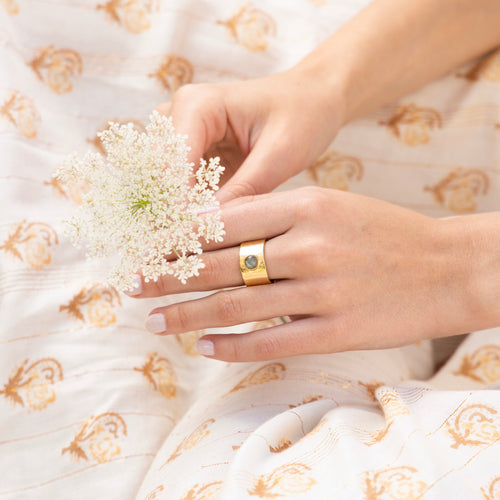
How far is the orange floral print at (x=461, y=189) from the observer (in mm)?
1081

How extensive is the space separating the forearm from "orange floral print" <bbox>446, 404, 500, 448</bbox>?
22.9 inches

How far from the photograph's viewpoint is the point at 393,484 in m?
0.54

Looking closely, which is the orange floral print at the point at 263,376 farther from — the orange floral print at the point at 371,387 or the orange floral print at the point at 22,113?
the orange floral print at the point at 22,113

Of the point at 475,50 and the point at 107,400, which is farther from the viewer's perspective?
the point at 475,50

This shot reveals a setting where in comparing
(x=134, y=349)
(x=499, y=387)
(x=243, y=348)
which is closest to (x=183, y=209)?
(x=243, y=348)

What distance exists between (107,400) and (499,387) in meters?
0.55

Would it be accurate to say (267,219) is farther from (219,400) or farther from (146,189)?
(219,400)

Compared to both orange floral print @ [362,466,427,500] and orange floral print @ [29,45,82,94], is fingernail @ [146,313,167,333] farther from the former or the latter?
orange floral print @ [29,45,82,94]

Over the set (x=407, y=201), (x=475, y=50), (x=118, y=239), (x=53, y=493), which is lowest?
(x=53, y=493)

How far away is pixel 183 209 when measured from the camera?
2.02ft

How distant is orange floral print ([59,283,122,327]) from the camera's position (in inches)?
33.0

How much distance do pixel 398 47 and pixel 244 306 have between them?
0.64 meters

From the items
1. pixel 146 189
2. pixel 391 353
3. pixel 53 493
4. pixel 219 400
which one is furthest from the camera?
pixel 391 353

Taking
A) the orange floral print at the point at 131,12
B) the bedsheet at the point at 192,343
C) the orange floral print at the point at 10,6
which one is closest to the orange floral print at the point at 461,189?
the bedsheet at the point at 192,343
